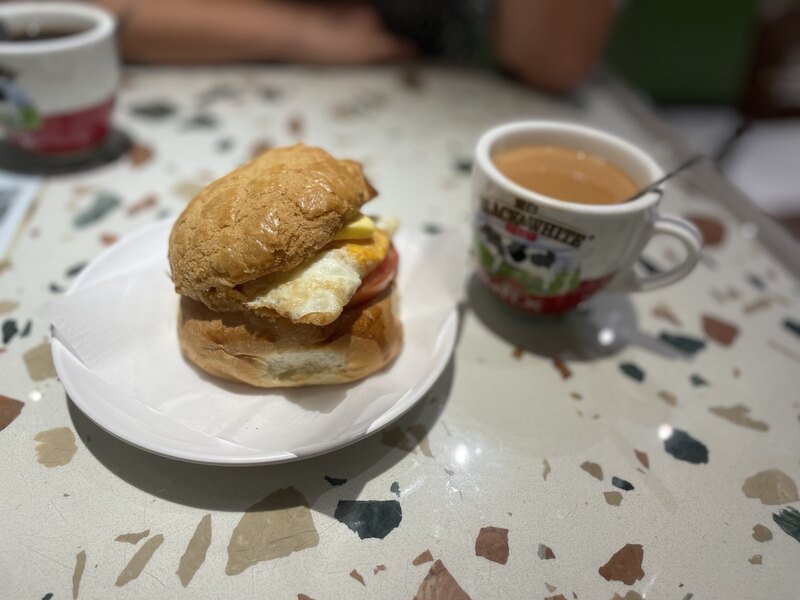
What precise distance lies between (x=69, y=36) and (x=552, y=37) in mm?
1642

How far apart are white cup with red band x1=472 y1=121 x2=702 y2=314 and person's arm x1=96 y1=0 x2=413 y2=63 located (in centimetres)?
134

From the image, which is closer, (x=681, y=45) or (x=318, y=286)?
(x=318, y=286)

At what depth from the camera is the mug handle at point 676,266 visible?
1.08m

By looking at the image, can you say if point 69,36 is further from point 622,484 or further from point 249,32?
point 622,484

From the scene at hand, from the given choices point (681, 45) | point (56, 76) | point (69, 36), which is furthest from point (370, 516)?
point (681, 45)

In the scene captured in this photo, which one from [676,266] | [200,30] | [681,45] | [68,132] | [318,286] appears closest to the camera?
[318,286]

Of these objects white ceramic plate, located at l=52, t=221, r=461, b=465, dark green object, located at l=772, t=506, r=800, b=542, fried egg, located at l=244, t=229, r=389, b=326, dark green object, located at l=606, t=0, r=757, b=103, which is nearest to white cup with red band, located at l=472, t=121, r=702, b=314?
white ceramic plate, located at l=52, t=221, r=461, b=465

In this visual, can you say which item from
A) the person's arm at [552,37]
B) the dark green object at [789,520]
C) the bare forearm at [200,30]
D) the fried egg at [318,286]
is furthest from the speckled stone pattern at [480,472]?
the person's arm at [552,37]

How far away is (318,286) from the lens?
88 centimetres

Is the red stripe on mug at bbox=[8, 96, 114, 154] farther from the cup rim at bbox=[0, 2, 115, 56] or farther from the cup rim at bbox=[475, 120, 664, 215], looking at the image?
the cup rim at bbox=[475, 120, 664, 215]

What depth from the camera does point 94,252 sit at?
132 centimetres

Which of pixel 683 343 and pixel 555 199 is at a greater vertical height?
pixel 555 199

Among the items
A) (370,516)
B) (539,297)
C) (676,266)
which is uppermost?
(676,266)

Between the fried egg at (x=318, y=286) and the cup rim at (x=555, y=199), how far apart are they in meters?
0.30
